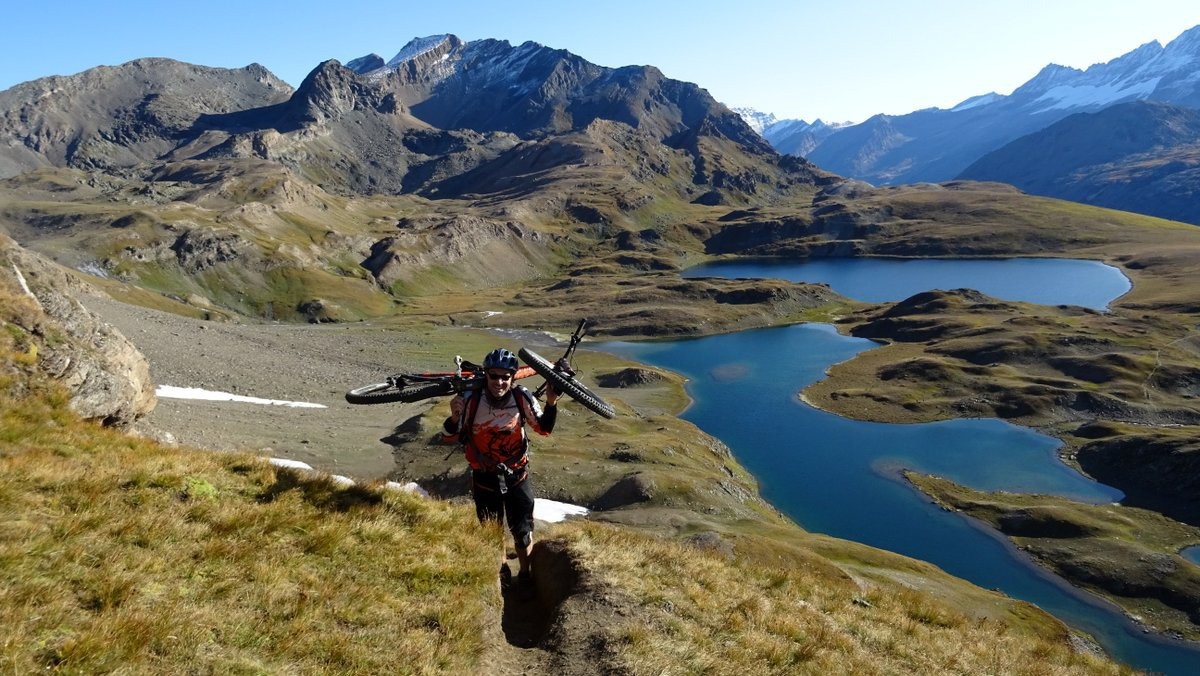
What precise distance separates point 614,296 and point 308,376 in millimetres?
120784

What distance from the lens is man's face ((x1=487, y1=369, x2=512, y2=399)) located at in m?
12.5

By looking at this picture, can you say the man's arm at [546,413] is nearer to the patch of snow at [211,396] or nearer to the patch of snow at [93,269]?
the patch of snow at [211,396]

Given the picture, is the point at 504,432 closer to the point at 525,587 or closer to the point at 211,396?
the point at 525,587

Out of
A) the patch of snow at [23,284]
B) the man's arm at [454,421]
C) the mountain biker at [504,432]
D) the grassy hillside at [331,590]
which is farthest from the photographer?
the patch of snow at [23,284]

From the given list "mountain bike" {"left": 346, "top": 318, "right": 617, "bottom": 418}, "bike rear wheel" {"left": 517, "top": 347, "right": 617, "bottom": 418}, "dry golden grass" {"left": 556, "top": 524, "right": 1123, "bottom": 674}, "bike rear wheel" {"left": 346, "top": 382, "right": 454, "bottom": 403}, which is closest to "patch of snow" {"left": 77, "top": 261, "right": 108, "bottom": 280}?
"bike rear wheel" {"left": 346, "top": 382, "right": 454, "bottom": 403}

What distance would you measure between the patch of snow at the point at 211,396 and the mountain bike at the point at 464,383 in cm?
5445

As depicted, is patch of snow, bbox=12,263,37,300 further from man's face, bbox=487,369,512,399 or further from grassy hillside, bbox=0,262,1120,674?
man's face, bbox=487,369,512,399

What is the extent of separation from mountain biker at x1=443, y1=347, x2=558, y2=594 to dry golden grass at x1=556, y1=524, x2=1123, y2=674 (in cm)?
148

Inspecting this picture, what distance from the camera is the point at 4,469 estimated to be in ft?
33.4

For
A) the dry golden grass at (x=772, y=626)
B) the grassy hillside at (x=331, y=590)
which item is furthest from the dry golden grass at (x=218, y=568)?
the dry golden grass at (x=772, y=626)

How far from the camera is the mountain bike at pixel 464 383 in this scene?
13.0 metres

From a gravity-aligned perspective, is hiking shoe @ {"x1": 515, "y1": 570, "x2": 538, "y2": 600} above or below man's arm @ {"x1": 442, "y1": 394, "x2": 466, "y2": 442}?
below

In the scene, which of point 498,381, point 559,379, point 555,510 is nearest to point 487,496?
point 498,381

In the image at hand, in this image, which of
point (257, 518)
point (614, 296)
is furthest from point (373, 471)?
point (614, 296)
